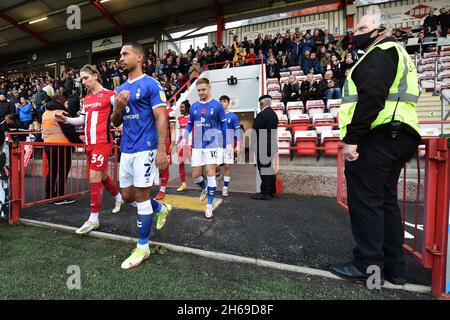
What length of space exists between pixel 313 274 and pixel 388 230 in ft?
2.35

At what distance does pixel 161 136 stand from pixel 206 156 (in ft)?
5.12

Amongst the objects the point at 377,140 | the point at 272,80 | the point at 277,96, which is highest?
the point at 272,80

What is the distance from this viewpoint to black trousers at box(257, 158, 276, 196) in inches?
195

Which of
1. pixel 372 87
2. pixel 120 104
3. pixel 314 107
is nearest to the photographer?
pixel 372 87

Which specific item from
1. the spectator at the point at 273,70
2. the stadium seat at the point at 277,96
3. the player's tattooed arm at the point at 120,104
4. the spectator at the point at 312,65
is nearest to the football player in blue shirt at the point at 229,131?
the player's tattooed arm at the point at 120,104

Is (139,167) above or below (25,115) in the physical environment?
below

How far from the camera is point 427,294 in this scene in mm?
1922

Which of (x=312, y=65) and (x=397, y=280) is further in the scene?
(x=312, y=65)

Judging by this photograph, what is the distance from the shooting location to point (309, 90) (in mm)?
8773

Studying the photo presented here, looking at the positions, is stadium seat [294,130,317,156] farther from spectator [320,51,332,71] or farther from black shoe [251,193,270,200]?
spectator [320,51,332,71]

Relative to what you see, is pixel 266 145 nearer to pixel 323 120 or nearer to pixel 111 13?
pixel 323 120

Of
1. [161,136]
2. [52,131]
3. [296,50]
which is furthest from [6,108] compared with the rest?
[296,50]

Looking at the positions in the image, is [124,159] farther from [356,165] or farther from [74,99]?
[74,99]
